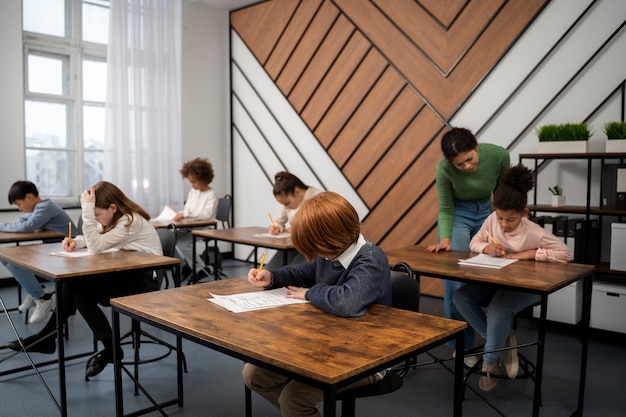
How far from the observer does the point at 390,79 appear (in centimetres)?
491

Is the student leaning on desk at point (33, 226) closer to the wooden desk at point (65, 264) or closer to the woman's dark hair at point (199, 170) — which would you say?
the wooden desk at point (65, 264)

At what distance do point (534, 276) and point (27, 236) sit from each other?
3298mm

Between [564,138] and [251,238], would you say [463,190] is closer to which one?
[564,138]

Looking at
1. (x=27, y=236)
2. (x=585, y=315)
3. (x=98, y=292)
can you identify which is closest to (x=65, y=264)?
(x=98, y=292)

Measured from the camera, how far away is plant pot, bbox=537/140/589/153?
3.59 meters

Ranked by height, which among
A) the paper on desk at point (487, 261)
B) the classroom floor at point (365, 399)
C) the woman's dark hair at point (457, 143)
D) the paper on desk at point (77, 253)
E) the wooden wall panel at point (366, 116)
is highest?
the wooden wall panel at point (366, 116)

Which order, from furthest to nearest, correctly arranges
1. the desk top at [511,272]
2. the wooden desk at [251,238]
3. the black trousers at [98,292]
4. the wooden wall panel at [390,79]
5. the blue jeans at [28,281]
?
1. the wooden wall panel at [390,79]
2. the blue jeans at [28,281]
3. the wooden desk at [251,238]
4. the black trousers at [98,292]
5. the desk top at [511,272]

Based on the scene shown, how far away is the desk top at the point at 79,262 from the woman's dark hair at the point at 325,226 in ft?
3.75

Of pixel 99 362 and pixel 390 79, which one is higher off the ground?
pixel 390 79

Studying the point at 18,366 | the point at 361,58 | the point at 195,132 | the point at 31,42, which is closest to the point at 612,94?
the point at 361,58

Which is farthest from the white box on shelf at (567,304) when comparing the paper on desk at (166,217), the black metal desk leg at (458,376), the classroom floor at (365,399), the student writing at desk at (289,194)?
the paper on desk at (166,217)

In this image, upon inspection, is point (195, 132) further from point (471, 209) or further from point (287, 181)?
point (471, 209)

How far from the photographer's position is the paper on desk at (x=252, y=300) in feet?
5.76

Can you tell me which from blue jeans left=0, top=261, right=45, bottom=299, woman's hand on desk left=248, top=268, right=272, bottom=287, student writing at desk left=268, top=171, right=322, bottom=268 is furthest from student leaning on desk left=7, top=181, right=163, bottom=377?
student writing at desk left=268, top=171, right=322, bottom=268
